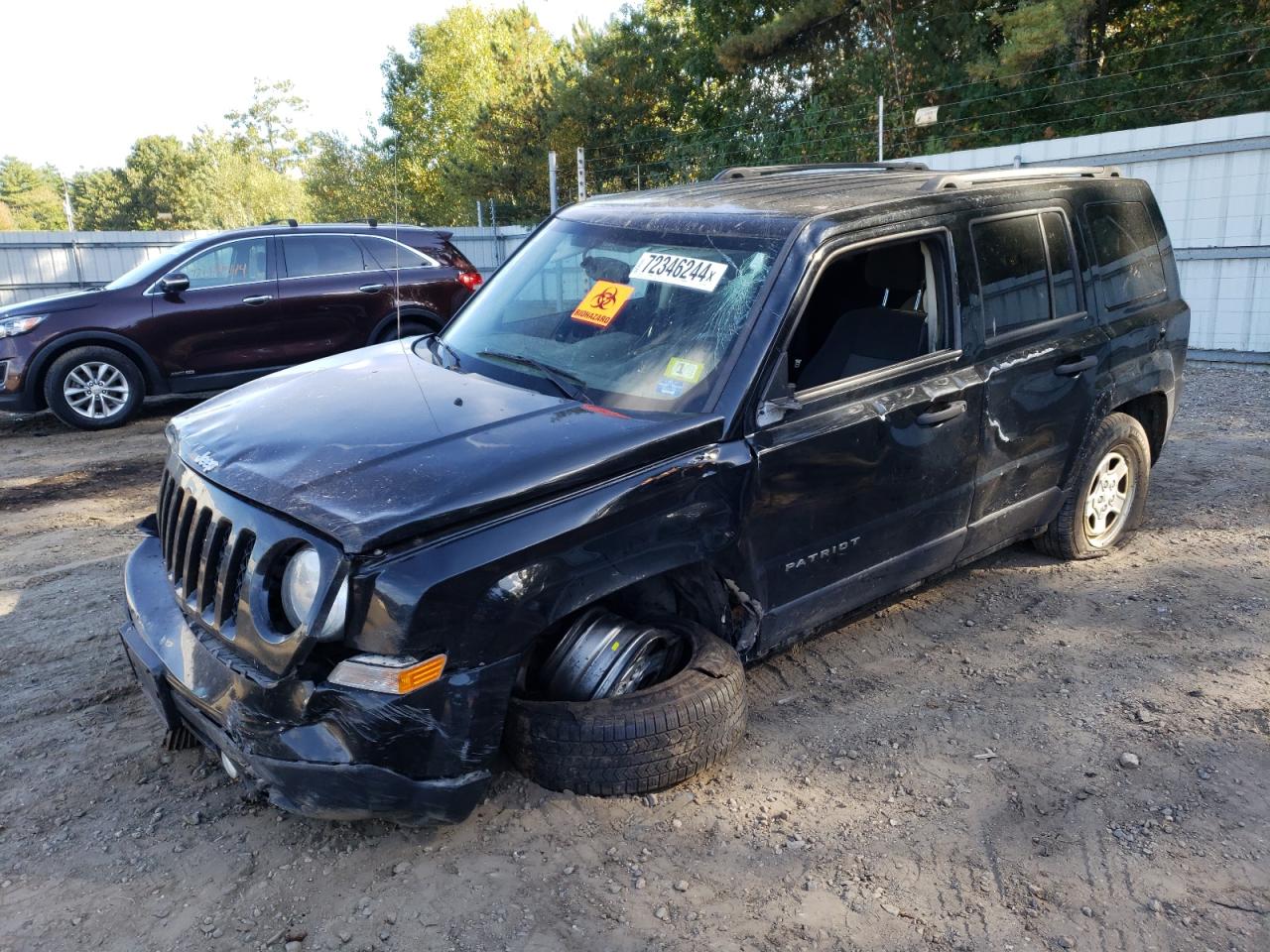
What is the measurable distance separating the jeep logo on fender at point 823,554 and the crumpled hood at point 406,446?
604 mm

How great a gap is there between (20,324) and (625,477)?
806 centimetres

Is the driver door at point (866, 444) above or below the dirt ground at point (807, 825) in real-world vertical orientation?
above

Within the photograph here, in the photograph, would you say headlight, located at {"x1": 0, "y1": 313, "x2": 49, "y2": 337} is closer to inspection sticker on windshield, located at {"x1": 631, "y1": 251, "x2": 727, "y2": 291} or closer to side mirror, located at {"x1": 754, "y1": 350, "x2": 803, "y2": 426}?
inspection sticker on windshield, located at {"x1": 631, "y1": 251, "x2": 727, "y2": 291}

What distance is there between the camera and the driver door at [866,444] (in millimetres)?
3473

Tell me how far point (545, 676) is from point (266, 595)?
2.97ft

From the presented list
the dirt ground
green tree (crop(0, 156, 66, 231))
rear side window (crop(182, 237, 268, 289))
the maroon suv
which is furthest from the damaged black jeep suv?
green tree (crop(0, 156, 66, 231))

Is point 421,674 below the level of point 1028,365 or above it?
below

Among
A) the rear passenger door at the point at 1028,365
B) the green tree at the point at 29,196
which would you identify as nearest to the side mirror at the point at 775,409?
the rear passenger door at the point at 1028,365

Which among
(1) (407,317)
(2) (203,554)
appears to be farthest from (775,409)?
(1) (407,317)

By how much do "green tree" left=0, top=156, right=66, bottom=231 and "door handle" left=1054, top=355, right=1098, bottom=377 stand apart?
93402 millimetres

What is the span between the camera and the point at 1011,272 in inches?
171

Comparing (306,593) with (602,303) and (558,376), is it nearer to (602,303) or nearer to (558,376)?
(558,376)

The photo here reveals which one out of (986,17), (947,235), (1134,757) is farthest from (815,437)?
(986,17)

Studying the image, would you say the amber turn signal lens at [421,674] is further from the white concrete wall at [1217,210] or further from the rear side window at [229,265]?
the white concrete wall at [1217,210]
